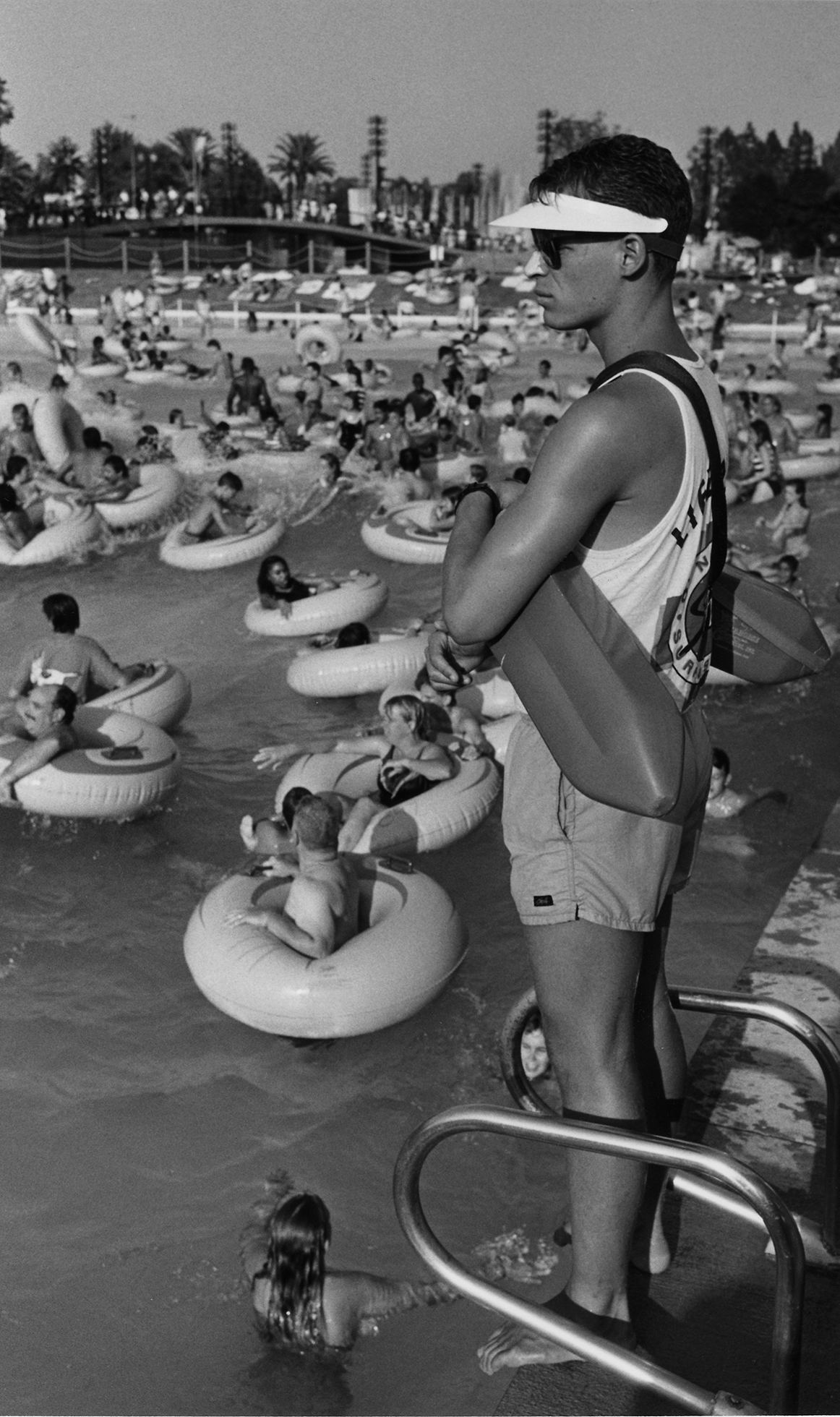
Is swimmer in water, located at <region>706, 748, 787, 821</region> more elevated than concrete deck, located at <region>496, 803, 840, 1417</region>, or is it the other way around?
concrete deck, located at <region>496, 803, 840, 1417</region>

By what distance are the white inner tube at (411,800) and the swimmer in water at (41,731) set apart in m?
1.21

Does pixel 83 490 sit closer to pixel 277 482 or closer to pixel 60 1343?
pixel 277 482

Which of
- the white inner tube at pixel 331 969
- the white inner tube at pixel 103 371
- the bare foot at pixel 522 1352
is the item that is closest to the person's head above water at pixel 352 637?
the white inner tube at pixel 331 969

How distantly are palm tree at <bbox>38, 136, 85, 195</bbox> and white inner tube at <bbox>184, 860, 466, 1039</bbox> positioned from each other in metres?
65.7

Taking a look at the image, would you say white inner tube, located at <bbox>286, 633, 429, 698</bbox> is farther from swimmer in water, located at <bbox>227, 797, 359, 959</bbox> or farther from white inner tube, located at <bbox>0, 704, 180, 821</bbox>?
swimmer in water, located at <bbox>227, 797, 359, 959</bbox>

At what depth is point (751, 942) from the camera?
648cm

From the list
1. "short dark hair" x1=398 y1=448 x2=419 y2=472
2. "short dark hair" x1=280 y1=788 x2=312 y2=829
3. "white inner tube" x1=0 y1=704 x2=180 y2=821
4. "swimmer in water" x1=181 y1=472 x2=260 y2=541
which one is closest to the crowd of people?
"short dark hair" x1=280 y1=788 x2=312 y2=829

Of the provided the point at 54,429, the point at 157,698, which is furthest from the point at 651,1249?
the point at 54,429

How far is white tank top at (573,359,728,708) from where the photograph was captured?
193 cm

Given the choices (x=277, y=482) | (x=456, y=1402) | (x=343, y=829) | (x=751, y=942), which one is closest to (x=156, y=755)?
(x=343, y=829)

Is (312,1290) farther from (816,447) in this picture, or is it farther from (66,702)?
(816,447)

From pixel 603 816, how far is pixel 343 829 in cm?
504

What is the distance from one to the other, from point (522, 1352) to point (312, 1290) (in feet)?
5.40

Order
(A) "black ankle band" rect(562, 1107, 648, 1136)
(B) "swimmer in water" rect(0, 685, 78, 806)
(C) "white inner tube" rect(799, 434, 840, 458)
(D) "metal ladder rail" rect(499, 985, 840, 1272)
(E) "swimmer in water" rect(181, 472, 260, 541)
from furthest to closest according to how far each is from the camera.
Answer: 1. (C) "white inner tube" rect(799, 434, 840, 458)
2. (E) "swimmer in water" rect(181, 472, 260, 541)
3. (B) "swimmer in water" rect(0, 685, 78, 806)
4. (D) "metal ladder rail" rect(499, 985, 840, 1272)
5. (A) "black ankle band" rect(562, 1107, 648, 1136)
